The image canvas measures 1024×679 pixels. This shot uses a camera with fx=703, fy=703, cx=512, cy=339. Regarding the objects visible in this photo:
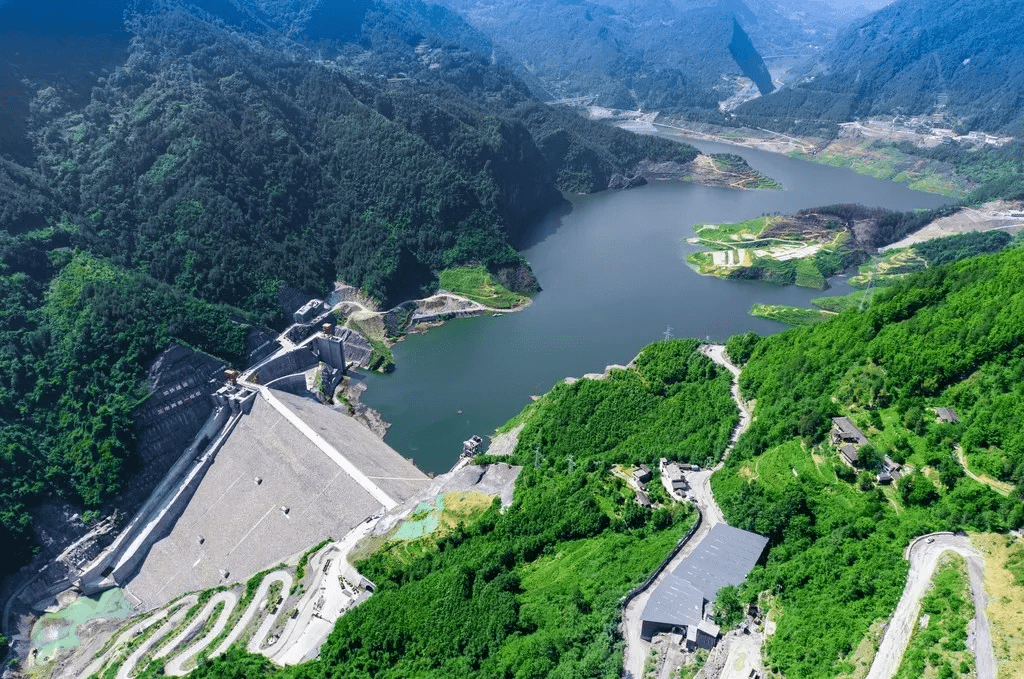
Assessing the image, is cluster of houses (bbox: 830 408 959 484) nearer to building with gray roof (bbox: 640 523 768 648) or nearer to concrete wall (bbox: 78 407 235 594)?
building with gray roof (bbox: 640 523 768 648)

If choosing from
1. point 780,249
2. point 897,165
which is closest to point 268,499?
point 780,249

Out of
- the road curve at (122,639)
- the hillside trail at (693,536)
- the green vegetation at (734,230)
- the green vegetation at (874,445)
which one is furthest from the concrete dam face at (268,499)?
the green vegetation at (734,230)

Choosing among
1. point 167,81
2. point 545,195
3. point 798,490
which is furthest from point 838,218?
point 167,81

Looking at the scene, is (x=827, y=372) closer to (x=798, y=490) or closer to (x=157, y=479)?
(x=798, y=490)

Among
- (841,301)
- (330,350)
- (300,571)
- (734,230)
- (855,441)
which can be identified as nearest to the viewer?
(855,441)

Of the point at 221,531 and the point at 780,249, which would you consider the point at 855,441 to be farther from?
the point at 780,249

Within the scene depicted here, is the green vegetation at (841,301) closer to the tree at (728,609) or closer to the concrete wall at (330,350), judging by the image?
the concrete wall at (330,350)

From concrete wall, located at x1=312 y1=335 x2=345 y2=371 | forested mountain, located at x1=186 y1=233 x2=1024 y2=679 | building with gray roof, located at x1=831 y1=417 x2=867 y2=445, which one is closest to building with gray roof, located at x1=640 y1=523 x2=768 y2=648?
forested mountain, located at x1=186 y1=233 x2=1024 y2=679
